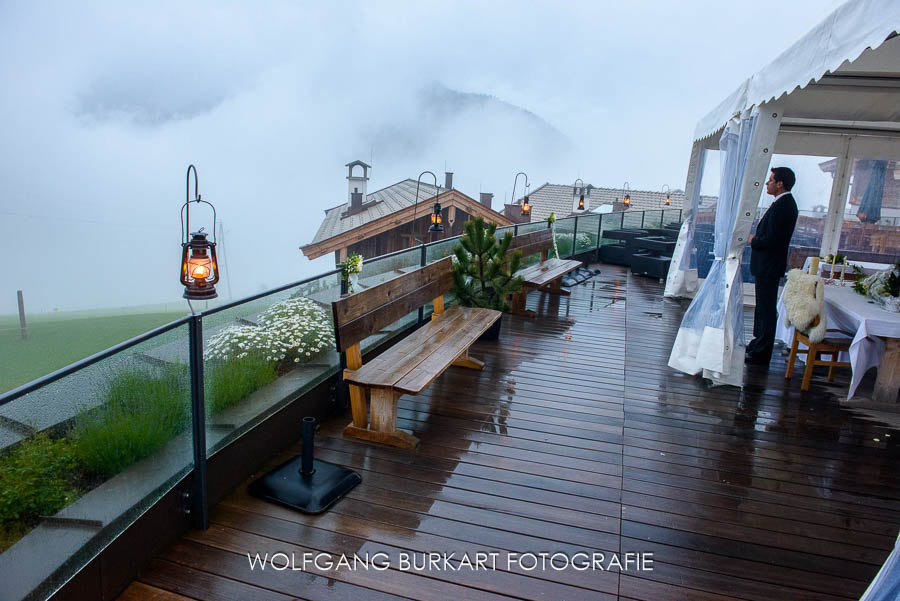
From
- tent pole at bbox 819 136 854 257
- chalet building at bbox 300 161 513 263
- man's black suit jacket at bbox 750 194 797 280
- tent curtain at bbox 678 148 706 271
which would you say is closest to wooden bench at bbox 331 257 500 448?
man's black suit jacket at bbox 750 194 797 280

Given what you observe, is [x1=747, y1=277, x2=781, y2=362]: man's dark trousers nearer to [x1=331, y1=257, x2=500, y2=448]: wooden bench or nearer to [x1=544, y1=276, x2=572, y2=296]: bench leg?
[x1=331, y1=257, x2=500, y2=448]: wooden bench

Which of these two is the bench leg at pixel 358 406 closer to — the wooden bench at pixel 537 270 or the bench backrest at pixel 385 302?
the bench backrest at pixel 385 302

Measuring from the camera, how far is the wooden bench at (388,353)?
11.3ft

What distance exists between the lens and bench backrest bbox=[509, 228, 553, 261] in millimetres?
7311

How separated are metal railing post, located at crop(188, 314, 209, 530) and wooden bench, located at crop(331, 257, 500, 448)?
0.88 meters

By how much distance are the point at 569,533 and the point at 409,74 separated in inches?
6540

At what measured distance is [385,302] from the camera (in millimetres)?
4047

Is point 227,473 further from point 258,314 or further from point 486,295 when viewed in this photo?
point 486,295

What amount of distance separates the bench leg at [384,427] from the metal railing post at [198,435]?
1.09m

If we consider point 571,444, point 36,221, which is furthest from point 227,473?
point 36,221

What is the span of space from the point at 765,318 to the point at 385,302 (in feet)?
12.1

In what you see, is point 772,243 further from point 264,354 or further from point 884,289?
point 264,354

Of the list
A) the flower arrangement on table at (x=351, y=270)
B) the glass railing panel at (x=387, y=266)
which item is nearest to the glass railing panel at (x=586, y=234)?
the glass railing panel at (x=387, y=266)

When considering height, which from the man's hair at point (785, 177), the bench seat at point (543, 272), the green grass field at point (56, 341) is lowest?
the green grass field at point (56, 341)
